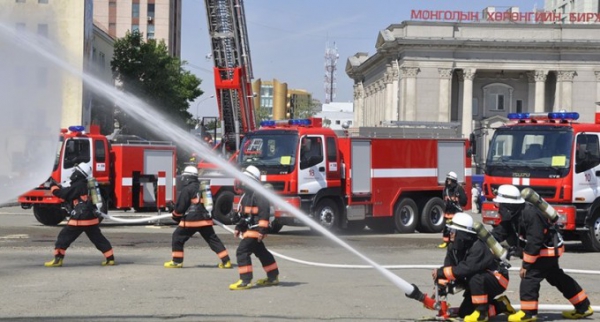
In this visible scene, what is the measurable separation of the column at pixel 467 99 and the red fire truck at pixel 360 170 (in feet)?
210

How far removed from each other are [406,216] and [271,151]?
175 inches

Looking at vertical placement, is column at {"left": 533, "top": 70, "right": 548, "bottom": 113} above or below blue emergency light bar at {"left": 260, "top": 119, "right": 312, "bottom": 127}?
above

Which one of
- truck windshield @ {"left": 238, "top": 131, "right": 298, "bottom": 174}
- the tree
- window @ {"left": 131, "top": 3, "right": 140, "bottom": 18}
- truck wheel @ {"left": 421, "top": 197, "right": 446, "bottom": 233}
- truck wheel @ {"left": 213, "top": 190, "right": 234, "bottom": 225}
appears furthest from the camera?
window @ {"left": 131, "top": 3, "right": 140, "bottom": 18}

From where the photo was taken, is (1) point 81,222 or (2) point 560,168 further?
(2) point 560,168

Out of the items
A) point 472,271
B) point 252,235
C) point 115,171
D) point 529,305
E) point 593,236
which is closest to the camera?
point 472,271

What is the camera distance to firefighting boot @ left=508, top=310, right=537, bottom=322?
10.4 metres

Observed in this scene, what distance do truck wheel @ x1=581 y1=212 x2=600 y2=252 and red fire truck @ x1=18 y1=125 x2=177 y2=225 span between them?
11507mm

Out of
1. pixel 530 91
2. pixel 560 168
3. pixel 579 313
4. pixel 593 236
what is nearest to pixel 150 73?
pixel 530 91

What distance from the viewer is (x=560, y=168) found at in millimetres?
18969

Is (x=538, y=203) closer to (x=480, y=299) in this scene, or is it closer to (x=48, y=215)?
(x=480, y=299)

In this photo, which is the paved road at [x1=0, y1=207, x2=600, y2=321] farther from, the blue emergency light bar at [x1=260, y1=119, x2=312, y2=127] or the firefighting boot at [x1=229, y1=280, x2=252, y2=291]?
the blue emergency light bar at [x1=260, y1=119, x2=312, y2=127]

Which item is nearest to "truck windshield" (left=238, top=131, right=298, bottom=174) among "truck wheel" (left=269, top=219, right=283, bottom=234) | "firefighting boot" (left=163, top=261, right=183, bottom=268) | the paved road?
"truck wheel" (left=269, top=219, right=283, bottom=234)

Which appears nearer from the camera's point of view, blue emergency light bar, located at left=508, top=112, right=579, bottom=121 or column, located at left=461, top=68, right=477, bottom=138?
blue emergency light bar, located at left=508, top=112, right=579, bottom=121

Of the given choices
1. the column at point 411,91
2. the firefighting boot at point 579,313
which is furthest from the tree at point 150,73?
the firefighting boot at point 579,313
